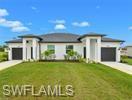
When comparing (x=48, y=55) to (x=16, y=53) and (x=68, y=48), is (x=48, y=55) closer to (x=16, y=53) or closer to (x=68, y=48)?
(x=68, y=48)

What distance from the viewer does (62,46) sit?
109 feet

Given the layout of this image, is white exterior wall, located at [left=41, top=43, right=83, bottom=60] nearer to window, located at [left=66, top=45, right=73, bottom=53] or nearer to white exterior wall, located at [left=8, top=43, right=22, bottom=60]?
window, located at [left=66, top=45, right=73, bottom=53]

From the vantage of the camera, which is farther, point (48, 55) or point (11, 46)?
point (11, 46)

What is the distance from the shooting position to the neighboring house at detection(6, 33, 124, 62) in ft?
99.0

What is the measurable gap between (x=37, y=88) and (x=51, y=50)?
23248 millimetres

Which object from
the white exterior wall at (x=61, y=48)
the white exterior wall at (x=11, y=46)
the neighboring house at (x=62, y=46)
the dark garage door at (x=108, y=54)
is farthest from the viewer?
the white exterior wall at (x=11, y=46)

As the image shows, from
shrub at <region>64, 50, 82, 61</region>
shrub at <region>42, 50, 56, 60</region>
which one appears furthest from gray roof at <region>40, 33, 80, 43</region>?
shrub at <region>64, 50, 82, 61</region>

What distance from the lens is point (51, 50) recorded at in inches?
1307

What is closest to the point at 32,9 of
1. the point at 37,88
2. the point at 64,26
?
the point at 64,26

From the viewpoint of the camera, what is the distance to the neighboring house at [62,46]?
3017 cm

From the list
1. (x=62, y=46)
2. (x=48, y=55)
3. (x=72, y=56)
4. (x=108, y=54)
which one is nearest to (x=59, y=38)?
(x=62, y=46)

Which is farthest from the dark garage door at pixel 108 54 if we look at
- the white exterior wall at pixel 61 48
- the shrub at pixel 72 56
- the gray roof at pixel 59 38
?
the gray roof at pixel 59 38

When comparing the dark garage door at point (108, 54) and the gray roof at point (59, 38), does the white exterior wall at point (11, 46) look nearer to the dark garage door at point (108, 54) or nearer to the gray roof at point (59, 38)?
the gray roof at point (59, 38)

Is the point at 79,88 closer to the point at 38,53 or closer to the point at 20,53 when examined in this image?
the point at 38,53
